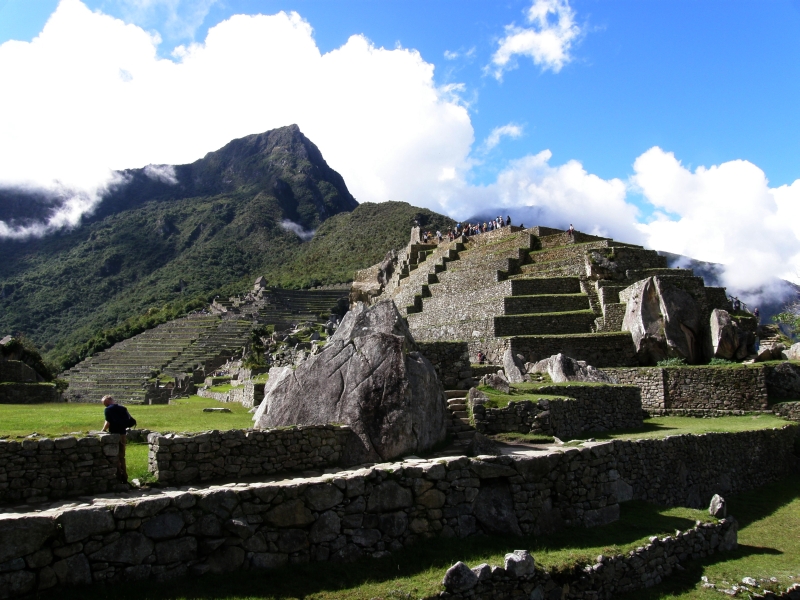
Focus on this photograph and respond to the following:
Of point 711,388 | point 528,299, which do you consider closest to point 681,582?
point 711,388

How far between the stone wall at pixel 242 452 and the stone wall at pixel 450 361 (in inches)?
162

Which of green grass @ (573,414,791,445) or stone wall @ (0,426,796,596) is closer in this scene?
stone wall @ (0,426,796,596)

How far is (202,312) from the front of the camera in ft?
282

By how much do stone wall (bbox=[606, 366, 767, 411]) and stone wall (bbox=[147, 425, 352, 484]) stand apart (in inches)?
573

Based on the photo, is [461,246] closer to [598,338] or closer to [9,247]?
[598,338]

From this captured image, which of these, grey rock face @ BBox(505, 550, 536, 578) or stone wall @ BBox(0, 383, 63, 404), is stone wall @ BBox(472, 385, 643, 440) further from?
stone wall @ BBox(0, 383, 63, 404)

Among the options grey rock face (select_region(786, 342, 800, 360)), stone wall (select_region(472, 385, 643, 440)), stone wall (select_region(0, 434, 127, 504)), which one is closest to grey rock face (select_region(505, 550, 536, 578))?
stone wall (select_region(472, 385, 643, 440))

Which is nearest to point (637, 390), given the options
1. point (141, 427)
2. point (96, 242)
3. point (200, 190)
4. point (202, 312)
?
point (141, 427)

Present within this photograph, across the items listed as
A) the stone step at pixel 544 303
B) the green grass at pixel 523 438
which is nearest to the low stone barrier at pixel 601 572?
the green grass at pixel 523 438

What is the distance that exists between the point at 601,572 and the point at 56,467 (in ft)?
23.7

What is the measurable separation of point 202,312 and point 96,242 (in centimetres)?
5924

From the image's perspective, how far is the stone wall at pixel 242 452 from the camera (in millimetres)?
7914

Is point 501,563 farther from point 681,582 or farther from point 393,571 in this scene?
point 681,582

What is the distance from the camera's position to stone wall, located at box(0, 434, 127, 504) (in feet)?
23.1
